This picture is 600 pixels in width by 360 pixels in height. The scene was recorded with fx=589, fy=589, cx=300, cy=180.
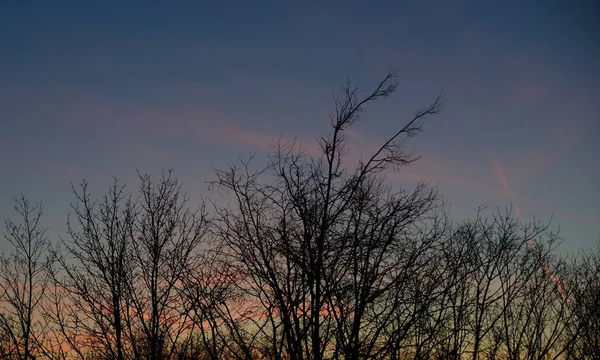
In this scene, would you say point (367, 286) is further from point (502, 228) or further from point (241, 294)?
point (502, 228)

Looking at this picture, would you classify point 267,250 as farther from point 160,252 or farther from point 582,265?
point 582,265

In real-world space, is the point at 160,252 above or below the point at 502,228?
below

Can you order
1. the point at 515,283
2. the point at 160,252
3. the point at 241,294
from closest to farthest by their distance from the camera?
the point at 241,294 → the point at 160,252 → the point at 515,283

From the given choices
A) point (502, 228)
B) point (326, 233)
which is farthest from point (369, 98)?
point (502, 228)

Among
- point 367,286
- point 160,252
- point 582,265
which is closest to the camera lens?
point 367,286

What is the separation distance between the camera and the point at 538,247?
90.1 ft

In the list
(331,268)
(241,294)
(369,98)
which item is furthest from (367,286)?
(369,98)

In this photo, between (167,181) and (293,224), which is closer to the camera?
(293,224)

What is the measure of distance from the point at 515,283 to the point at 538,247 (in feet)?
7.28

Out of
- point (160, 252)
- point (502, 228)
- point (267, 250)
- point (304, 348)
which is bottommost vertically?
point (304, 348)

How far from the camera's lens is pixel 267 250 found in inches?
594

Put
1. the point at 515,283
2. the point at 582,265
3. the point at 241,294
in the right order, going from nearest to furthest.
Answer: the point at 241,294, the point at 515,283, the point at 582,265

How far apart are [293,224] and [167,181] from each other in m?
7.62

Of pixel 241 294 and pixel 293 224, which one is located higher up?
pixel 293 224
